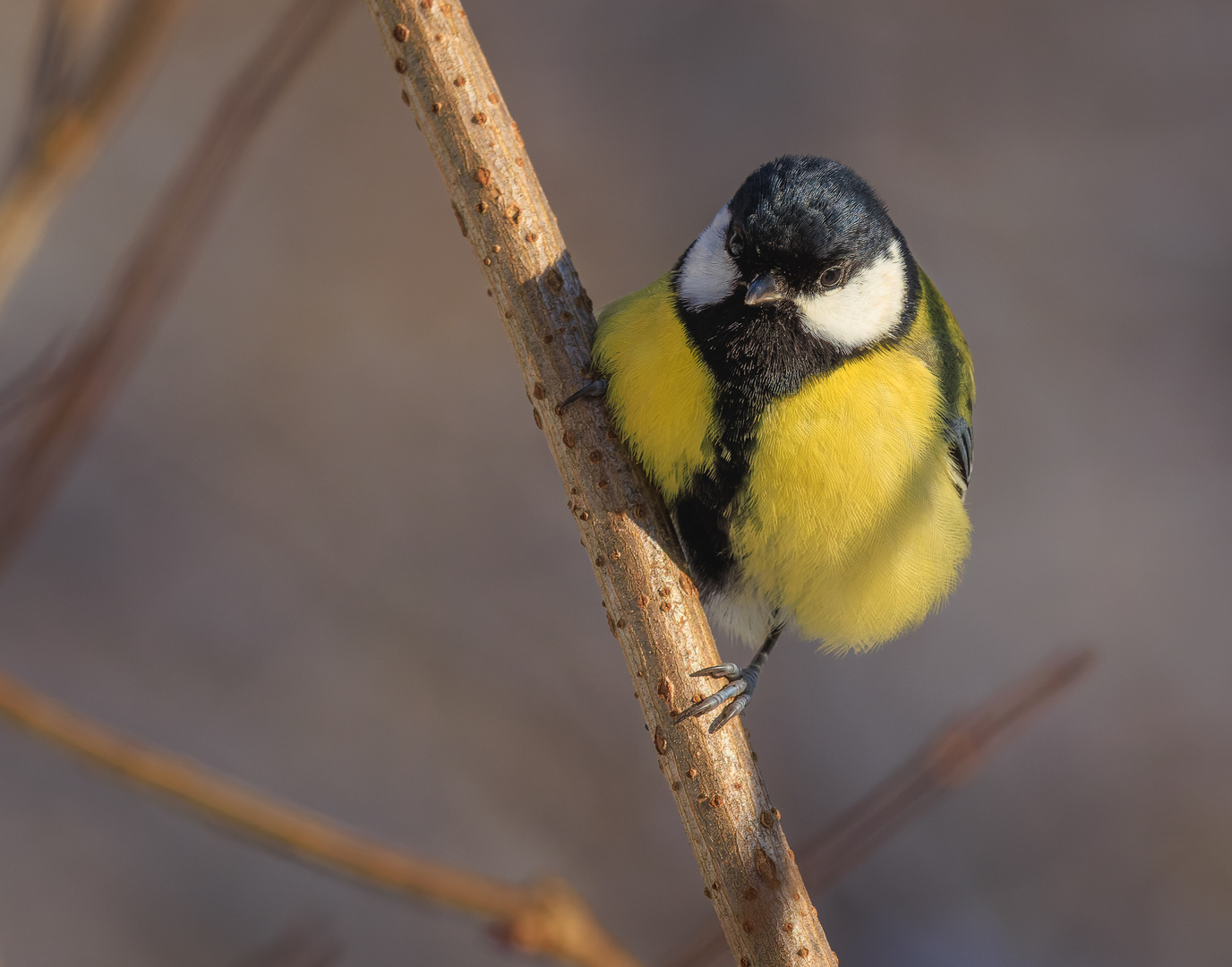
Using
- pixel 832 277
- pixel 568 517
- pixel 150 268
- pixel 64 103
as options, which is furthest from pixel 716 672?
pixel 568 517

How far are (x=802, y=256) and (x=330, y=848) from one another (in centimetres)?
139

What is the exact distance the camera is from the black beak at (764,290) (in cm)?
184

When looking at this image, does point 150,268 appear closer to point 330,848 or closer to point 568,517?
point 330,848

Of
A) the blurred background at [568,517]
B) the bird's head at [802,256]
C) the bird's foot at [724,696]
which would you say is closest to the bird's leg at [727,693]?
the bird's foot at [724,696]

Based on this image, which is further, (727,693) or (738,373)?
(738,373)

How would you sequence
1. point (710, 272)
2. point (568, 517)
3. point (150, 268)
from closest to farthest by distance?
point (150, 268) → point (710, 272) → point (568, 517)

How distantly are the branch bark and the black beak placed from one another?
0.28 m

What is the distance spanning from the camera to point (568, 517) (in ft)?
15.5

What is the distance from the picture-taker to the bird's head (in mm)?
1883

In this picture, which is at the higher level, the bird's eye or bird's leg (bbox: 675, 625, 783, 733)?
the bird's eye

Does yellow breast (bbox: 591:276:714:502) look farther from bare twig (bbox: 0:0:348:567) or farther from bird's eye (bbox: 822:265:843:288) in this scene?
bare twig (bbox: 0:0:348:567)

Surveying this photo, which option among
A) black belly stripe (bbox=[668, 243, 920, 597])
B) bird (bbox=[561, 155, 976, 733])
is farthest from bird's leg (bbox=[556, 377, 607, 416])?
black belly stripe (bbox=[668, 243, 920, 597])

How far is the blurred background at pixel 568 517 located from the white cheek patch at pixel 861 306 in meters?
2.72

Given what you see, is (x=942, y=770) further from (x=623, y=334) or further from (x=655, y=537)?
(x=623, y=334)
